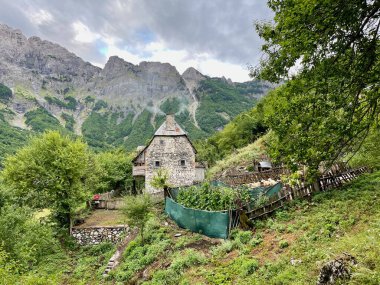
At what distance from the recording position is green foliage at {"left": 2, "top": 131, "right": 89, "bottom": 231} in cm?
2481

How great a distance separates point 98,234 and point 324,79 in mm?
23576

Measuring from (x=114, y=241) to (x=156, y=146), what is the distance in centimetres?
1597

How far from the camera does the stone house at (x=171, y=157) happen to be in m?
38.7

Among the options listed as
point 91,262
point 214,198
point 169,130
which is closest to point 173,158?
point 169,130

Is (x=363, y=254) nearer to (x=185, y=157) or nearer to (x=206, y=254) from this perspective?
(x=206, y=254)

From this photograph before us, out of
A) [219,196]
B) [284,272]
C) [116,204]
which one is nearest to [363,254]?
[284,272]

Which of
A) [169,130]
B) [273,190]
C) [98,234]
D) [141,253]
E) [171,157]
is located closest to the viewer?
[141,253]

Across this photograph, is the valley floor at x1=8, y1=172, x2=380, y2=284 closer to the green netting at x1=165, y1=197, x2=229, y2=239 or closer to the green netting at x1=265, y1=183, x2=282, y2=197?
the green netting at x1=165, y1=197, x2=229, y2=239

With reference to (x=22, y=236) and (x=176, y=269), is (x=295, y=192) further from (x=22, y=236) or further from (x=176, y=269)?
(x=22, y=236)

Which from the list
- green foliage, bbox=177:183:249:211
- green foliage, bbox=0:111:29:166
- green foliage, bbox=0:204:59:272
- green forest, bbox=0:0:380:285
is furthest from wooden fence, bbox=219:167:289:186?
green foliage, bbox=0:111:29:166

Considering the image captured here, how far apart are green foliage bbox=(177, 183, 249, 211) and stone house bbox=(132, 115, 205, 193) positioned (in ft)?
59.1

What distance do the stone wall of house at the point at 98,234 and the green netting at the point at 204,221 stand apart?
25.7 ft

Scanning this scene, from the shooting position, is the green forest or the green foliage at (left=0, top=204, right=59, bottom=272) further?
the green foliage at (left=0, top=204, right=59, bottom=272)

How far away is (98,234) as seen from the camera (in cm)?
2573
